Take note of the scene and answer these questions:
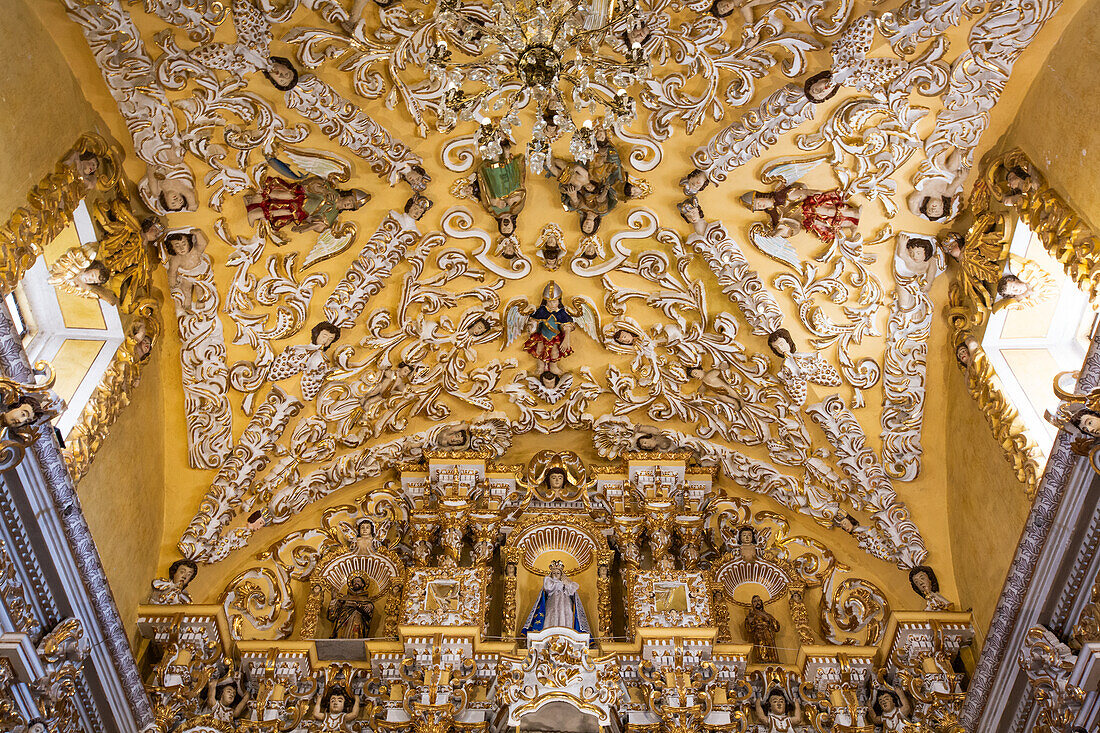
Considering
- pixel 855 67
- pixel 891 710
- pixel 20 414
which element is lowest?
pixel 891 710

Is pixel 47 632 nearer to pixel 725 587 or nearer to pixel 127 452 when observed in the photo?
pixel 127 452

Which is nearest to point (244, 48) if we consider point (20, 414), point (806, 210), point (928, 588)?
point (20, 414)

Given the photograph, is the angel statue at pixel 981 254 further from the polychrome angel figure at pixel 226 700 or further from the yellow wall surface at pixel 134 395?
the yellow wall surface at pixel 134 395

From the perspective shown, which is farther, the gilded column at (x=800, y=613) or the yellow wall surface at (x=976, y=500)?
the gilded column at (x=800, y=613)

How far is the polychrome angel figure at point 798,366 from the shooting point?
1062cm

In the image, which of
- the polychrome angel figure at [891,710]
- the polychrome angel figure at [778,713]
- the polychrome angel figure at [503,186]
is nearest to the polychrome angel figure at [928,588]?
the polychrome angel figure at [891,710]

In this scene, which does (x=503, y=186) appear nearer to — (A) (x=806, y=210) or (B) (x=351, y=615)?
(A) (x=806, y=210)

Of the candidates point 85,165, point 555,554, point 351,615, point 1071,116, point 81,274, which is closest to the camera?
point 1071,116

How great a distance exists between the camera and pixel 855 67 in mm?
9125

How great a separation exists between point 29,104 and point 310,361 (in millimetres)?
3815

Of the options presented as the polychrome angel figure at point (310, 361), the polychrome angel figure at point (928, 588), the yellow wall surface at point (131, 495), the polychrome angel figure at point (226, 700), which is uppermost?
the polychrome angel figure at point (310, 361)

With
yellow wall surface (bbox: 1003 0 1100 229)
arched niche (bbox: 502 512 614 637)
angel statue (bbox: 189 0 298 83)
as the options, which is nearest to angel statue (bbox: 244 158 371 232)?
angel statue (bbox: 189 0 298 83)

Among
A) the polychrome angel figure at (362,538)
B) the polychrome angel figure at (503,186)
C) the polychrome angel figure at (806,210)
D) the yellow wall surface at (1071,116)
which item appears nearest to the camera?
the yellow wall surface at (1071,116)

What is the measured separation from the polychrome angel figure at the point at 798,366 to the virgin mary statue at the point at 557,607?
3.23 meters
